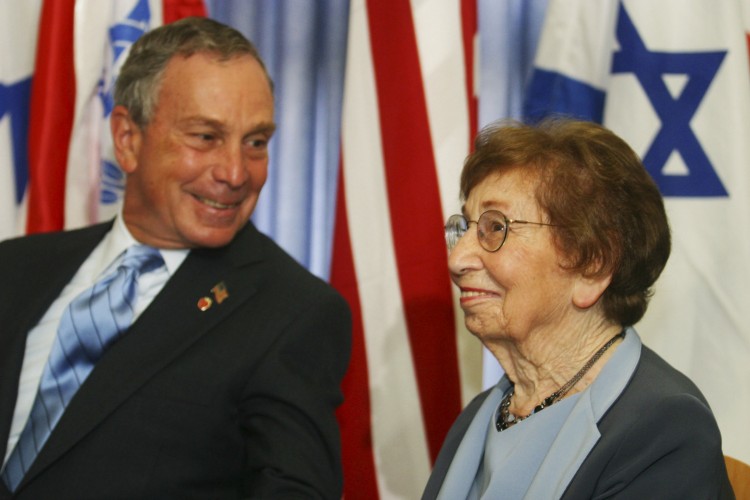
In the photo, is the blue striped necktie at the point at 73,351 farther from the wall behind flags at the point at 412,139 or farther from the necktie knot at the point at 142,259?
the wall behind flags at the point at 412,139

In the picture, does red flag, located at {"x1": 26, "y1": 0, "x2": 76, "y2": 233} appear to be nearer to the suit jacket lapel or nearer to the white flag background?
the suit jacket lapel

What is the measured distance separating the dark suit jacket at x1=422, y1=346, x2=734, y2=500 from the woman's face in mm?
228

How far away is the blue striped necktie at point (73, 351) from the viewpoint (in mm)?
2199

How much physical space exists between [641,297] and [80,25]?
2.05m

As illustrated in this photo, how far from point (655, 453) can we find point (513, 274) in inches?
15.8

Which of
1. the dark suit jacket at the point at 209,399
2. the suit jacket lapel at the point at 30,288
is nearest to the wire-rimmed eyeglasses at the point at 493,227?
the dark suit jacket at the point at 209,399

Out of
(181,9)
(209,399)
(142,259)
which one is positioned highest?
(181,9)

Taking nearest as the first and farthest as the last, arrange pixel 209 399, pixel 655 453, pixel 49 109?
1. pixel 655 453
2. pixel 209 399
3. pixel 49 109

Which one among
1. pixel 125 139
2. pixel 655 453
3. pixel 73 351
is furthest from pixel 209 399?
pixel 655 453

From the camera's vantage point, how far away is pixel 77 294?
2.40m

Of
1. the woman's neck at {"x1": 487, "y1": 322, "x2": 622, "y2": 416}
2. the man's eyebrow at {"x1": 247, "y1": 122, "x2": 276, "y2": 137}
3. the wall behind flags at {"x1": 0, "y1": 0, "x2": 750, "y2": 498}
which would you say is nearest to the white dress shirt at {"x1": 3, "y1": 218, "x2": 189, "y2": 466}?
the man's eyebrow at {"x1": 247, "y1": 122, "x2": 276, "y2": 137}

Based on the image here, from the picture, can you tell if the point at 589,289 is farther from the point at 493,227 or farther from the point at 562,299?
the point at 493,227

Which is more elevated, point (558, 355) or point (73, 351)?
point (558, 355)

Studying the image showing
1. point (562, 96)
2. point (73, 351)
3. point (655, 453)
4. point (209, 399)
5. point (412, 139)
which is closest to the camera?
point (655, 453)
